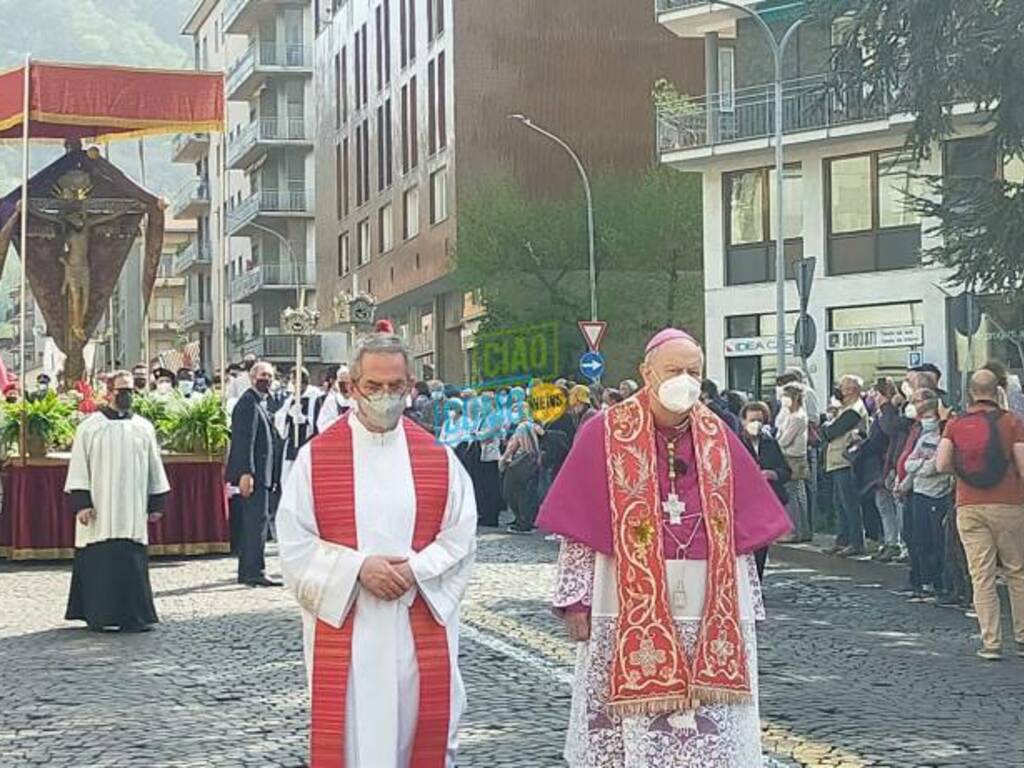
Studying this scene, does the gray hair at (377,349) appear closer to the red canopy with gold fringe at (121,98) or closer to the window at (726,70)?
the red canopy with gold fringe at (121,98)

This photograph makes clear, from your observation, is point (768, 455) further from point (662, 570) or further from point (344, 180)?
point (344, 180)

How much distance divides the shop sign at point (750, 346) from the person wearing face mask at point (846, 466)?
73.5ft

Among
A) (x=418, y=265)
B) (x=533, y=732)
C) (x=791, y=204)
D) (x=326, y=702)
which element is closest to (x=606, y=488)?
(x=326, y=702)

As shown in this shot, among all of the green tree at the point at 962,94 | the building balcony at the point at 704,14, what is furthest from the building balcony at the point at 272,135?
the green tree at the point at 962,94

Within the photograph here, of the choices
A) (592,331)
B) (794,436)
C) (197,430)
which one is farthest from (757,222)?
(197,430)

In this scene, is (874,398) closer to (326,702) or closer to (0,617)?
(0,617)

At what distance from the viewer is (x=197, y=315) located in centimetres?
9631

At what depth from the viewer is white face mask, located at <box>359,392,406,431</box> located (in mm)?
6609

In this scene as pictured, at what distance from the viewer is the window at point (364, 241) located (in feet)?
209

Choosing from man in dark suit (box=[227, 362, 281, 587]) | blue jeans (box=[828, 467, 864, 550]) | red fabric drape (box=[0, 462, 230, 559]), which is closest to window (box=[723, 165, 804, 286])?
blue jeans (box=[828, 467, 864, 550])

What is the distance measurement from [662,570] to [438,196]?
4774 cm

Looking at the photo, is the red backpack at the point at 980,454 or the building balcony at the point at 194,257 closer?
the red backpack at the point at 980,454

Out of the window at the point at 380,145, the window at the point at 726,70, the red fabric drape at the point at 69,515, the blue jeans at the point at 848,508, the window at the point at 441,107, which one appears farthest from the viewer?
the window at the point at 380,145

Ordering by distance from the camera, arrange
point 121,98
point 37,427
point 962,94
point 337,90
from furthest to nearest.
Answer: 1. point 337,90
2. point 121,98
3. point 37,427
4. point 962,94
